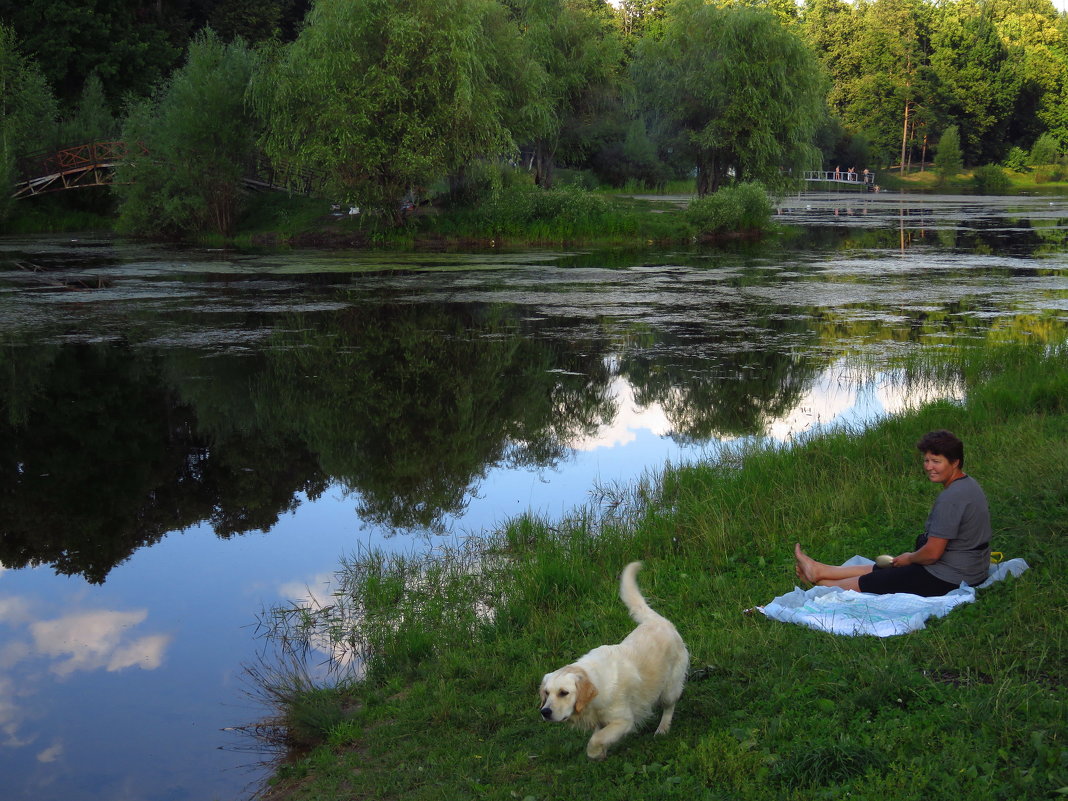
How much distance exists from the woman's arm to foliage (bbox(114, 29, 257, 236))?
3396cm

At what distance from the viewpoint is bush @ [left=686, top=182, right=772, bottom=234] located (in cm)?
3597

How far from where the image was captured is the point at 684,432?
12359mm

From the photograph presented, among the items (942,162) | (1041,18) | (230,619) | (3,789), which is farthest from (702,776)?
(1041,18)

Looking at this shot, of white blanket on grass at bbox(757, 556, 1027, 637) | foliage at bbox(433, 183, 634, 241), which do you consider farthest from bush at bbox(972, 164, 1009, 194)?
white blanket on grass at bbox(757, 556, 1027, 637)

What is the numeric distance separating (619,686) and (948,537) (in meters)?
2.53

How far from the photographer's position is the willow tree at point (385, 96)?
3228cm

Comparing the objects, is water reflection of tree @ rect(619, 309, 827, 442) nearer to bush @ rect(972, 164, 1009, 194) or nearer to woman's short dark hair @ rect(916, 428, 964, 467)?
woman's short dark hair @ rect(916, 428, 964, 467)

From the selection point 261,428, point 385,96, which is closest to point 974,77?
point 385,96

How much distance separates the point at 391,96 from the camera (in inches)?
1261

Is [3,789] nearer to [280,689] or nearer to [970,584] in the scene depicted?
[280,689]

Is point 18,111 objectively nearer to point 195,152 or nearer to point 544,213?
point 195,152

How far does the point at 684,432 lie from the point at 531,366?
13.0 feet

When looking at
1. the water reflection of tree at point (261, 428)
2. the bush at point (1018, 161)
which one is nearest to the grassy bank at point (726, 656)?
the water reflection of tree at point (261, 428)

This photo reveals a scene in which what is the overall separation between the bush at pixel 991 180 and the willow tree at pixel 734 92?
159 ft
